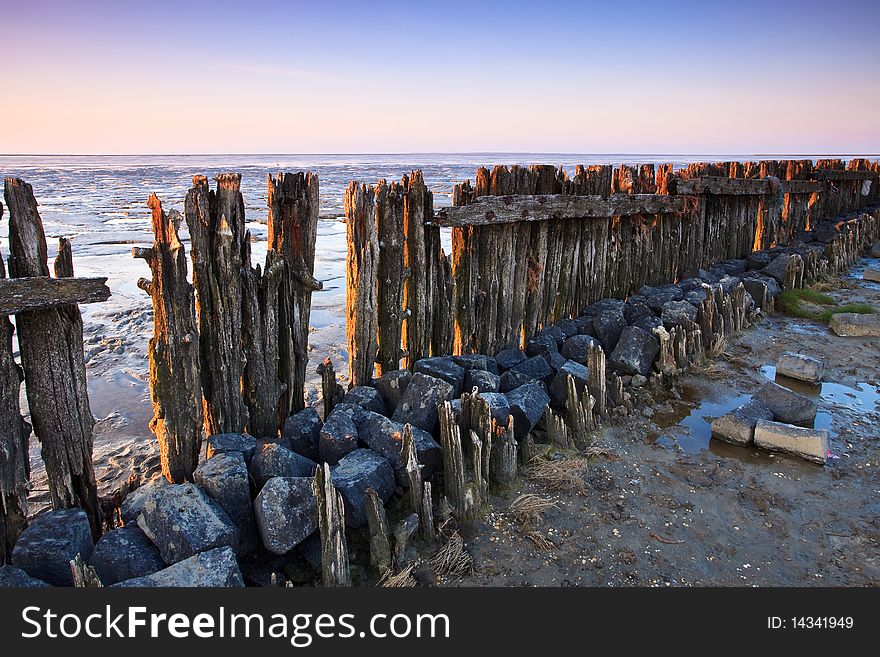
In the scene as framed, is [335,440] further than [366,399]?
No

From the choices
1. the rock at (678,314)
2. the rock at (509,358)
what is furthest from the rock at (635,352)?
the rock at (509,358)

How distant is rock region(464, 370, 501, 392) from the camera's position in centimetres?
533

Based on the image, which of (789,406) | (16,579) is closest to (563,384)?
(789,406)

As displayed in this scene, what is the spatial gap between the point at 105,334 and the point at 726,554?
24.9 feet

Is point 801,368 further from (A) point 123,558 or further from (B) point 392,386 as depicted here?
(A) point 123,558

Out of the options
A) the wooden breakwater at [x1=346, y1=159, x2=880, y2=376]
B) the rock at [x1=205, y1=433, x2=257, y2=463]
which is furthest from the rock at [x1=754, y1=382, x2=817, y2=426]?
the rock at [x1=205, y1=433, x2=257, y2=463]

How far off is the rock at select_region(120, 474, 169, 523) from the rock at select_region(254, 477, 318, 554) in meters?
0.71

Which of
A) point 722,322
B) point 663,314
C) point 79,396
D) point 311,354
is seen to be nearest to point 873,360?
point 722,322

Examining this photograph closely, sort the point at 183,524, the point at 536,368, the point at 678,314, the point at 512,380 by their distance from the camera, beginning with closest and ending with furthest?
the point at 183,524 < the point at 512,380 < the point at 536,368 < the point at 678,314

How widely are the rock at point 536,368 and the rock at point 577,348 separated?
55 cm

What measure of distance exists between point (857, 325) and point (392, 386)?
24.2 ft

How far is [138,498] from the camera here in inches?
159

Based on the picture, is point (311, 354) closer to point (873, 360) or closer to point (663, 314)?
point (663, 314)

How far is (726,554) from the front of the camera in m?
3.90
